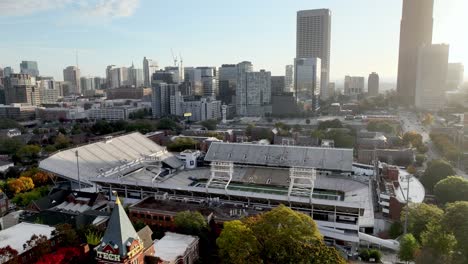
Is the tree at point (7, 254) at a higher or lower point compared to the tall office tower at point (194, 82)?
lower

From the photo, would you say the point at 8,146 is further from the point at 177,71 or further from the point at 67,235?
the point at 177,71

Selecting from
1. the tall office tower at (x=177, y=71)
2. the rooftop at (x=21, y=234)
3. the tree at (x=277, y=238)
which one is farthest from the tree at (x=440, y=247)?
the tall office tower at (x=177, y=71)

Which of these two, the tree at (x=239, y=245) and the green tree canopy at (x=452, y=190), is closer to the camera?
the tree at (x=239, y=245)

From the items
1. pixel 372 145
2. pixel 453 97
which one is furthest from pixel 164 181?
pixel 453 97

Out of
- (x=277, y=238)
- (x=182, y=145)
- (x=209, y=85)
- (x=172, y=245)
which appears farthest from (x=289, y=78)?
(x=277, y=238)

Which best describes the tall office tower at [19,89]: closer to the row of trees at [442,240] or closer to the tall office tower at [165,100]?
the tall office tower at [165,100]

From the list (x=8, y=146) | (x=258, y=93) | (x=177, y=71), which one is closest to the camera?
(x=8, y=146)

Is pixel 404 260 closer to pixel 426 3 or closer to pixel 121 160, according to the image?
pixel 121 160

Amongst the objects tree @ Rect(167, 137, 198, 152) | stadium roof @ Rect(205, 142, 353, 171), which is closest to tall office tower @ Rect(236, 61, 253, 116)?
tree @ Rect(167, 137, 198, 152)
